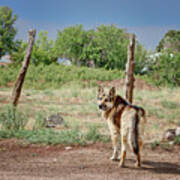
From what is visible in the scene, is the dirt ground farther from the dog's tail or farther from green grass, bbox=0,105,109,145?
the dog's tail

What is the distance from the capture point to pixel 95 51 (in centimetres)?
4869

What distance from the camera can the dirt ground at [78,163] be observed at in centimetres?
575

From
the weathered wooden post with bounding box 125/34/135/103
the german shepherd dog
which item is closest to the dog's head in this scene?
the german shepherd dog

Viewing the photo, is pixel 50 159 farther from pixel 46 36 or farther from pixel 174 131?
pixel 46 36

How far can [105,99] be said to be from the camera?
623 cm

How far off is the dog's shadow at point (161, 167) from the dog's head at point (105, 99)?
4.55 feet

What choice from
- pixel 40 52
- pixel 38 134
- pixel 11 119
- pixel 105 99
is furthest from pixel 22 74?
pixel 40 52

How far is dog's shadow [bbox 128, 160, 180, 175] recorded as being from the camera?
6195 mm

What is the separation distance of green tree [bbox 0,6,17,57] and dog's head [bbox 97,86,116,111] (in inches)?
1737

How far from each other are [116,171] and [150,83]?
22.8 metres

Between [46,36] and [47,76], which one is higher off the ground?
[46,36]

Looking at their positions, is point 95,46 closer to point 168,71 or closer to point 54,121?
point 168,71

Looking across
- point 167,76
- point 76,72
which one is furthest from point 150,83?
point 76,72

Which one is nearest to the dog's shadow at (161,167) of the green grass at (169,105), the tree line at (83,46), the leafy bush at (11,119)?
the leafy bush at (11,119)
